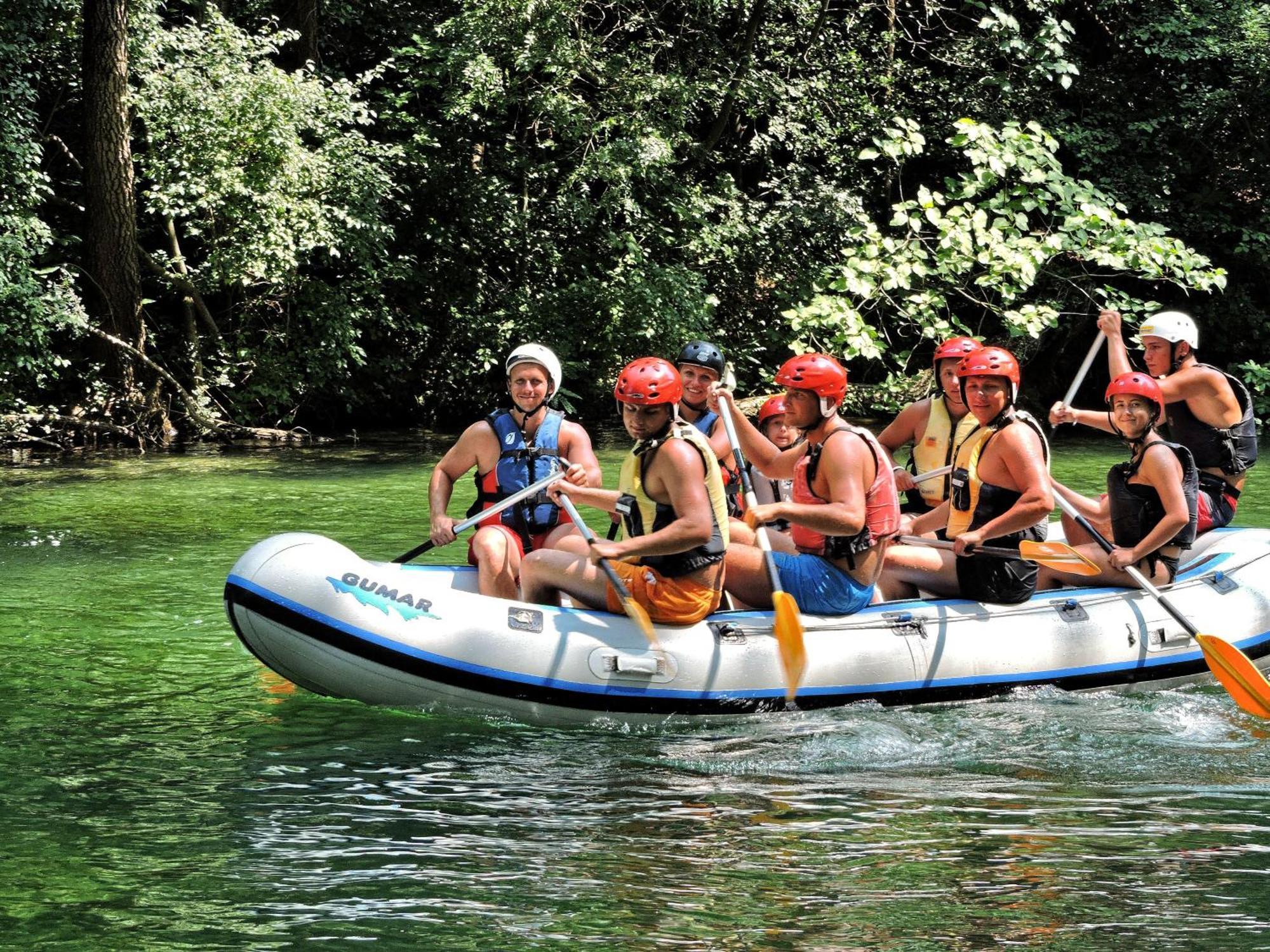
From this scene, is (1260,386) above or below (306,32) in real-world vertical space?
below

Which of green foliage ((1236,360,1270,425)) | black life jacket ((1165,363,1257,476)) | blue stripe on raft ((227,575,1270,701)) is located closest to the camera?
blue stripe on raft ((227,575,1270,701))

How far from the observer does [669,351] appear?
17.0 m

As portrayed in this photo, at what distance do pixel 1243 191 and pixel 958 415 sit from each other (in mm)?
13210

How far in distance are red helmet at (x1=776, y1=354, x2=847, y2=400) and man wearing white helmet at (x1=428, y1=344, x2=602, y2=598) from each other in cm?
107

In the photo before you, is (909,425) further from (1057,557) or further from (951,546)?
(1057,557)

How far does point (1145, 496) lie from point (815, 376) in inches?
67.8

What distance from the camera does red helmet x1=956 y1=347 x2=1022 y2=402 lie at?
5.87m

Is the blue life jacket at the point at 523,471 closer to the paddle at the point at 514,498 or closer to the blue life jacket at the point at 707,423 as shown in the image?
the paddle at the point at 514,498

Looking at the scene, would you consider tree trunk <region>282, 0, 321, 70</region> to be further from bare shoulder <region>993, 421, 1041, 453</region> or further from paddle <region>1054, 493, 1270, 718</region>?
paddle <region>1054, 493, 1270, 718</region>

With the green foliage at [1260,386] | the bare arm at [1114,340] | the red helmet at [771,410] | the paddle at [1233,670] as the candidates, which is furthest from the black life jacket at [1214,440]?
the green foliage at [1260,386]

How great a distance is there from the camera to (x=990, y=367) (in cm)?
586

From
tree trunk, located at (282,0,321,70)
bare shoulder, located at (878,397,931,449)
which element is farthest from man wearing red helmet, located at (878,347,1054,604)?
tree trunk, located at (282,0,321,70)

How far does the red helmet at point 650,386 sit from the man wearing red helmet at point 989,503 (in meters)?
1.25

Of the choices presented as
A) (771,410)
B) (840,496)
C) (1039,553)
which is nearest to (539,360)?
(771,410)
